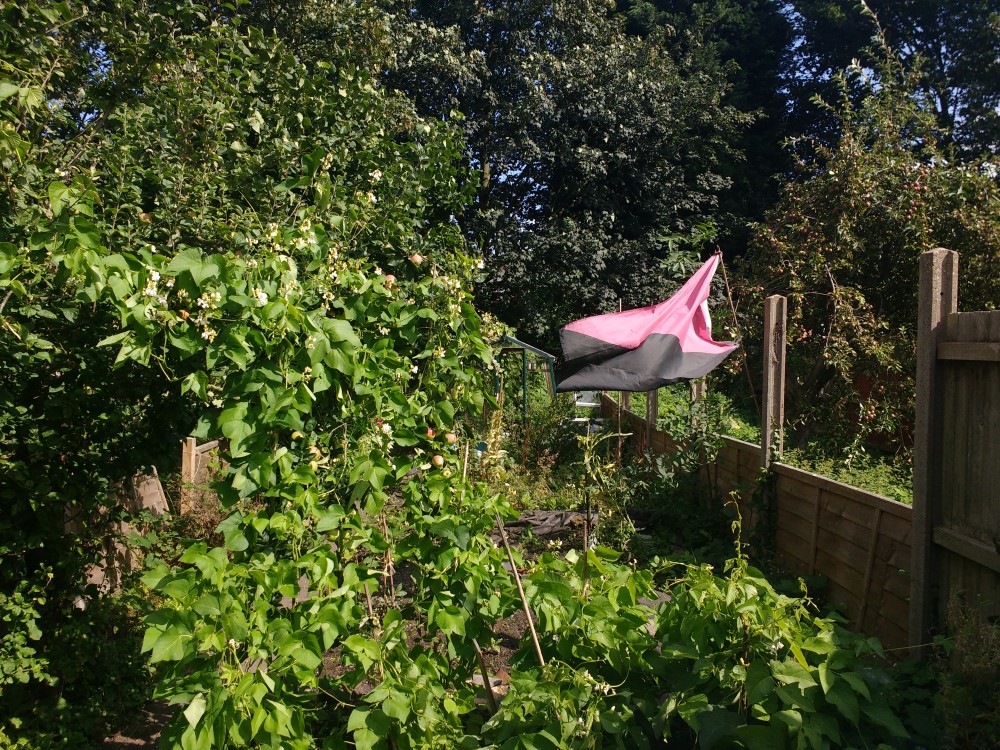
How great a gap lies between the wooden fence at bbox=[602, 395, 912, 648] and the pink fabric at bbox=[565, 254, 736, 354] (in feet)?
3.34

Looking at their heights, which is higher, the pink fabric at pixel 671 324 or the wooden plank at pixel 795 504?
the pink fabric at pixel 671 324

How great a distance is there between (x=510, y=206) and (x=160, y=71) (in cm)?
1434

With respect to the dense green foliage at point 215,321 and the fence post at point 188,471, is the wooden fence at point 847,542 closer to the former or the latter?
the dense green foliage at point 215,321

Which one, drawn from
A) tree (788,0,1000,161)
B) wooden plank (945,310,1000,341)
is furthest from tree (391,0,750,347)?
wooden plank (945,310,1000,341)

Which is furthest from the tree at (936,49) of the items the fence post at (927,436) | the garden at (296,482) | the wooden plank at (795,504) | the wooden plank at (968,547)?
the garden at (296,482)

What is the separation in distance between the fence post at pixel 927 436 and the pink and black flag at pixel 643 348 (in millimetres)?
2460

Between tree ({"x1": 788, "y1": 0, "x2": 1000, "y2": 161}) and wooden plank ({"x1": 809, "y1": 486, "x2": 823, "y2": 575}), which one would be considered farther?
tree ({"x1": 788, "y1": 0, "x2": 1000, "y2": 161})

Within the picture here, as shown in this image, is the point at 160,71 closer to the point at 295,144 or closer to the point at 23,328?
the point at 295,144

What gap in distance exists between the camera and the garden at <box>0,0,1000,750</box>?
1.92 metres

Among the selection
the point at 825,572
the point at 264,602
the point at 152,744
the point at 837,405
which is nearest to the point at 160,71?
the point at 264,602

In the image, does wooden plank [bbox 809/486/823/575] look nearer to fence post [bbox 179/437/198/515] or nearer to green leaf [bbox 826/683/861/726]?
green leaf [bbox 826/683/861/726]

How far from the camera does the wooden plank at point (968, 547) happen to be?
263 centimetres

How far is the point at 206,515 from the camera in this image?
213 inches

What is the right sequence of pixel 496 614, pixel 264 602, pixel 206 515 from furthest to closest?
pixel 206 515 < pixel 496 614 < pixel 264 602
